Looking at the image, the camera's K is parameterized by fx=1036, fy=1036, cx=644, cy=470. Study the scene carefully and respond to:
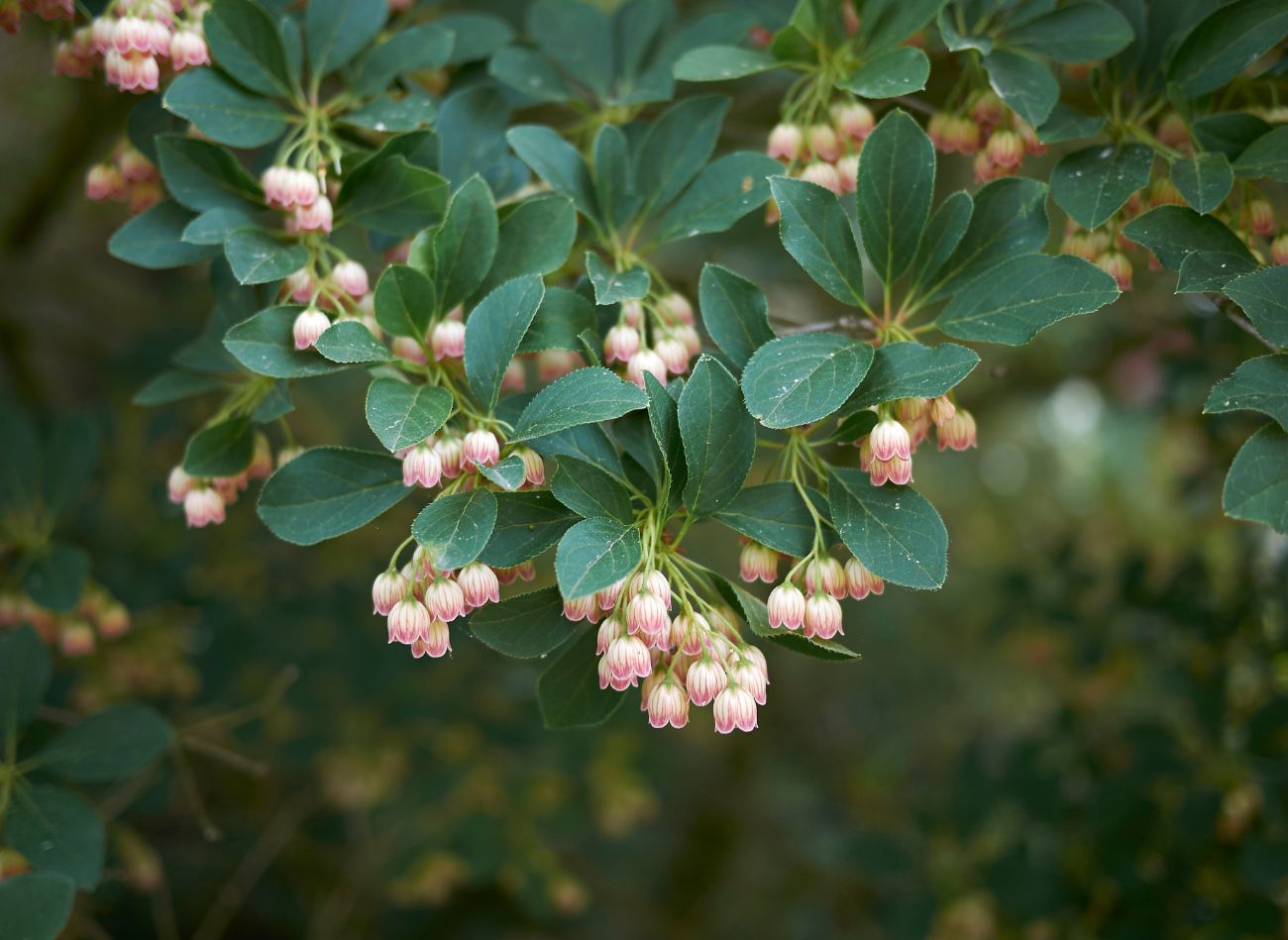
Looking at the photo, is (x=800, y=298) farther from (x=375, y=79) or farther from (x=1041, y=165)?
(x=375, y=79)

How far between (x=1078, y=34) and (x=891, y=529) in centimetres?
69

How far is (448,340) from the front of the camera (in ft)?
3.99

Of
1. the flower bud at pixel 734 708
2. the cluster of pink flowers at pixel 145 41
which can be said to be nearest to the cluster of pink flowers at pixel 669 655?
the flower bud at pixel 734 708

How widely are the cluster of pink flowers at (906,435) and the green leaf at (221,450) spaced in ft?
2.58

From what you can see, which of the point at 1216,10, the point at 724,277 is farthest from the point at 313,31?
the point at 1216,10

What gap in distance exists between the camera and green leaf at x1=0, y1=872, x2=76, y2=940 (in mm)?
1204

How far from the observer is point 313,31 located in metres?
1.41

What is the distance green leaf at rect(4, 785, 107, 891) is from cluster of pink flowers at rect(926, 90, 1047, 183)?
1466 millimetres

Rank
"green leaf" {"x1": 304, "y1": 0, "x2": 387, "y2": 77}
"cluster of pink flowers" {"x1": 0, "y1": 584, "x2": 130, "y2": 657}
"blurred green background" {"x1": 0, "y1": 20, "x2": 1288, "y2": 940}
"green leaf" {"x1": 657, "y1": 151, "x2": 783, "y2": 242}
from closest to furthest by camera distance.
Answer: "green leaf" {"x1": 657, "y1": 151, "x2": 783, "y2": 242}
"green leaf" {"x1": 304, "y1": 0, "x2": 387, "y2": 77}
"cluster of pink flowers" {"x1": 0, "y1": 584, "x2": 130, "y2": 657}
"blurred green background" {"x1": 0, "y1": 20, "x2": 1288, "y2": 940}

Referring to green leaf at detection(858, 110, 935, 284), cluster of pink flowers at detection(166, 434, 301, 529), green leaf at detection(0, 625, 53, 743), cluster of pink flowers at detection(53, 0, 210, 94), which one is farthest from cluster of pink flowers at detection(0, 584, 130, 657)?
green leaf at detection(858, 110, 935, 284)

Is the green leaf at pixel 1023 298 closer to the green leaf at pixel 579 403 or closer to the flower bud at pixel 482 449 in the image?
the green leaf at pixel 579 403

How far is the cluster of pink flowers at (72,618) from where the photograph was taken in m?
1.75

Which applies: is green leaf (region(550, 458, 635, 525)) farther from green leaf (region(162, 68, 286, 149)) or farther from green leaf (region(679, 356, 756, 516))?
green leaf (region(162, 68, 286, 149))

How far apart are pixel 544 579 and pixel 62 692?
1.77 metres
